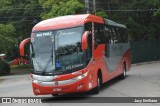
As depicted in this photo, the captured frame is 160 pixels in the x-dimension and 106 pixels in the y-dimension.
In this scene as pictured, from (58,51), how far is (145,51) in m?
33.5

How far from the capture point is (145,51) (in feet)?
160

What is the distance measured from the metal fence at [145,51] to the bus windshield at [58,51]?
3086 cm

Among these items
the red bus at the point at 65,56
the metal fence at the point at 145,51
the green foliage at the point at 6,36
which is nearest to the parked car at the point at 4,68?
the green foliage at the point at 6,36

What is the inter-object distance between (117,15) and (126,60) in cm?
2221

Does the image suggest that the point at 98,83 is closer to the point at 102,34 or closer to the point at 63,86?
the point at 63,86

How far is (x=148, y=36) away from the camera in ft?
165

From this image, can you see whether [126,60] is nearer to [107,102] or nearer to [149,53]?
[107,102]

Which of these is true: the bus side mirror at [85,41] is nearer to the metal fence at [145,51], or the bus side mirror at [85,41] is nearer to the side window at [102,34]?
the side window at [102,34]

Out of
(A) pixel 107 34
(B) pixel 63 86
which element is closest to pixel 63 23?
(B) pixel 63 86

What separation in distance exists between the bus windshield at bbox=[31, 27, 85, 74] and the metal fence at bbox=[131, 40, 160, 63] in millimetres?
30858

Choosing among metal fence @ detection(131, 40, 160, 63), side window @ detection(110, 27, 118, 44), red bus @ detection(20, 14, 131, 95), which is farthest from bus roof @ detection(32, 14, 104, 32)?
metal fence @ detection(131, 40, 160, 63)

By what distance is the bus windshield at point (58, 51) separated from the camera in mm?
16172

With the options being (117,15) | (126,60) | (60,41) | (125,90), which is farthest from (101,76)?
(117,15)

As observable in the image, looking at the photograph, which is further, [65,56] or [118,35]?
[118,35]
